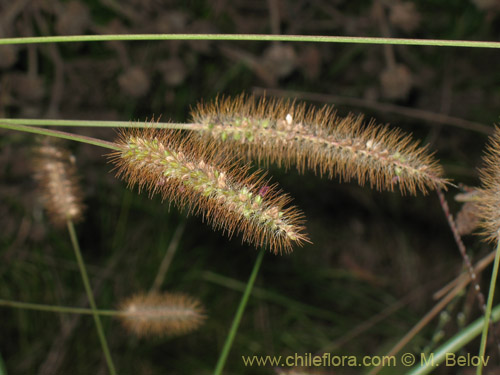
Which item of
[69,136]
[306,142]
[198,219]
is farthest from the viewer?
[198,219]

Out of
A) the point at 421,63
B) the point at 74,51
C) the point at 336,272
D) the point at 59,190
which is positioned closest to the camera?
the point at 59,190

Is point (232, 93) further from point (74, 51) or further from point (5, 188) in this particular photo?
point (5, 188)

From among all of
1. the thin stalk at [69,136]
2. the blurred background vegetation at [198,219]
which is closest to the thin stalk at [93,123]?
the thin stalk at [69,136]

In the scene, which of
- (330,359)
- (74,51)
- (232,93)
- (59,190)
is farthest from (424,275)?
(74,51)

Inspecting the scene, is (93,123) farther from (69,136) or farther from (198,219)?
(198,219)

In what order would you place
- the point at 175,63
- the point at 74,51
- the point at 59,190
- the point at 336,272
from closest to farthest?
1. the point at 59,190
2. the point at 175,63
3. the point at 74,51
4. the point at 336,272

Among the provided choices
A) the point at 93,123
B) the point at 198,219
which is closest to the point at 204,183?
the point at 93,123

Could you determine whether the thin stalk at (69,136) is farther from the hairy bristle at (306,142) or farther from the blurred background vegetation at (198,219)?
the blurred background vegetation at (198,219)

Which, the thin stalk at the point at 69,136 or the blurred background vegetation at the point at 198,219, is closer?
the thin stalk at the point at 69,136

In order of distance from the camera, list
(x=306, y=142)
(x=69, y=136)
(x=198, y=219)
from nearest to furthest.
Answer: (x=69, y=136)
(x=306, y=142)
(x=198, y=219)
